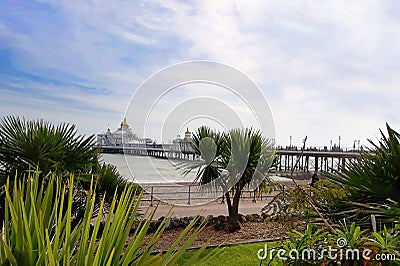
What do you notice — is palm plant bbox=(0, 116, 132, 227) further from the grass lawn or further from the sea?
the grass lawn

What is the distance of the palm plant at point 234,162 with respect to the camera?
667 centimetres

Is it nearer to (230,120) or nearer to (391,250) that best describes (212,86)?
(230,120)

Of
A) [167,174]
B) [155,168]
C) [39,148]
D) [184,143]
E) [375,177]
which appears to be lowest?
[167,174]

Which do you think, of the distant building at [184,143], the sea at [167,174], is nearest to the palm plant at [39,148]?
the sea at [167,174]

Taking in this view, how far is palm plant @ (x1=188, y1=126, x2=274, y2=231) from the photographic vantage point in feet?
21.9

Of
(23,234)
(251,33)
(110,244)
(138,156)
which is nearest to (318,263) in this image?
(110,244)

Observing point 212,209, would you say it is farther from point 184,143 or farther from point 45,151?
point 45,151

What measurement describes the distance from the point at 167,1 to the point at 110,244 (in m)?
5.37

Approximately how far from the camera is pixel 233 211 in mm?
6727

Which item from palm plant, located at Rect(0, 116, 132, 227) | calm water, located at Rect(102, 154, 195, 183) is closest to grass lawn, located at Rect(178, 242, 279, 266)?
palm plant, located at Rect(0, 116, 132, 227)

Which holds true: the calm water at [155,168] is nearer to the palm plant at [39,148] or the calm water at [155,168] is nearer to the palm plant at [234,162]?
the palm plant at [234,162]

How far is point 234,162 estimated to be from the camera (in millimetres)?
6691

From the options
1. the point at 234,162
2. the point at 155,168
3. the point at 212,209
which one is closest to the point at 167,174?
the point at 155,168

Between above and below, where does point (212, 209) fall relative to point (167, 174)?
below
